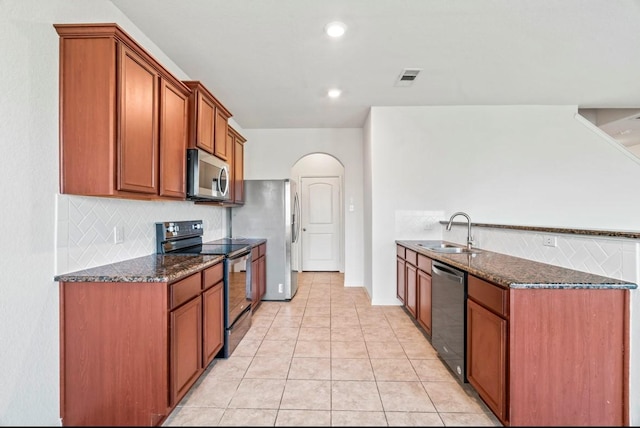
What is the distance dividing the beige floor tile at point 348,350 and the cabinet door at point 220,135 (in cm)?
212

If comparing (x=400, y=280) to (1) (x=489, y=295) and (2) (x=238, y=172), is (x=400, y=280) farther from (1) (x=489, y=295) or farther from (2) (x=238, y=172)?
(2) (x=238, y=172)

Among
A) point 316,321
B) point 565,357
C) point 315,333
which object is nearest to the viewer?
point 565,357

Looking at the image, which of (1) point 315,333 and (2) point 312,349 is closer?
(2) point 312,349

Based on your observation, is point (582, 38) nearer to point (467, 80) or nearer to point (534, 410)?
point (467, 80)

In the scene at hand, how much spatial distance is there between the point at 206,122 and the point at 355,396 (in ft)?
8.09

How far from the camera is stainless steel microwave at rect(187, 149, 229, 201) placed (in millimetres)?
2510

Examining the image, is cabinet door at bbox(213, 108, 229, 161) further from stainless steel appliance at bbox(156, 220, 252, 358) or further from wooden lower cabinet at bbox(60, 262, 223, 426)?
wooden lower cabinet at bbox(60, 262, 223, 426)

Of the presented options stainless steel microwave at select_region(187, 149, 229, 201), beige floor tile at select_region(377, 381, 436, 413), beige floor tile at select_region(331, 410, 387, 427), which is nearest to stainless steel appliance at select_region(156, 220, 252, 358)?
stainless steel microwave at select_region(187, 149, 229, 201)

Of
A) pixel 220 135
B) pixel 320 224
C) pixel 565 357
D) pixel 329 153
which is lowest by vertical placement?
pixel 565 357

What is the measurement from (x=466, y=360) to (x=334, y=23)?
8.16 ft

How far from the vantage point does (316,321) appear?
3414 millimetres

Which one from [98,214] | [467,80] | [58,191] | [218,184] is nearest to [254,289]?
[218,184]

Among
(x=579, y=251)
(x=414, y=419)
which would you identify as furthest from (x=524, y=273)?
(x=414, y=419)

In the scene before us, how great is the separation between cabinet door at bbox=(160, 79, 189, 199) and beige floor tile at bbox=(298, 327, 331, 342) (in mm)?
1701
